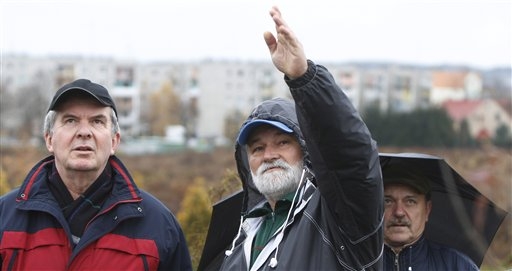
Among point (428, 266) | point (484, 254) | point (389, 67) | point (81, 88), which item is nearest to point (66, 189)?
point (81, 88)

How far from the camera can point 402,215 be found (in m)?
3.89

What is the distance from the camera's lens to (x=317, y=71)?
2.98 m


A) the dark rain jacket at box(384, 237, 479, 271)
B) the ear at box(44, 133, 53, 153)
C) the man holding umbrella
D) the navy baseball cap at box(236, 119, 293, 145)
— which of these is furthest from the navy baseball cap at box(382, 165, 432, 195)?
the ear at box(44, 133, 53, 153)

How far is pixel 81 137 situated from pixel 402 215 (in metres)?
1.53

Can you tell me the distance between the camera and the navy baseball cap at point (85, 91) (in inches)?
147

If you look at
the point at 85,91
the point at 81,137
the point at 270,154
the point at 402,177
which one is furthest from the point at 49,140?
the point at 402,177

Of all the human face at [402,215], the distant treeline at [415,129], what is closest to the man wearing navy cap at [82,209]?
the human face at [402,215]

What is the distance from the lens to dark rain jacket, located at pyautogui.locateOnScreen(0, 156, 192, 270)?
11.9 feet

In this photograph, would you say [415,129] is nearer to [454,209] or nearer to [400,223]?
[454,209]

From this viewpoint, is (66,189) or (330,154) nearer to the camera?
(330,154)

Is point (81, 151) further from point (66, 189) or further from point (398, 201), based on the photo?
point (398, 201)

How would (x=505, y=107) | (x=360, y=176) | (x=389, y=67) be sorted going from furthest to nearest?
(x=389, y=67) < (x=505, y=107) < (x=360, y=176)

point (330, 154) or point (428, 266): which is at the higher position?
point (330, 154)

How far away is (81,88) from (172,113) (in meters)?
66.5
